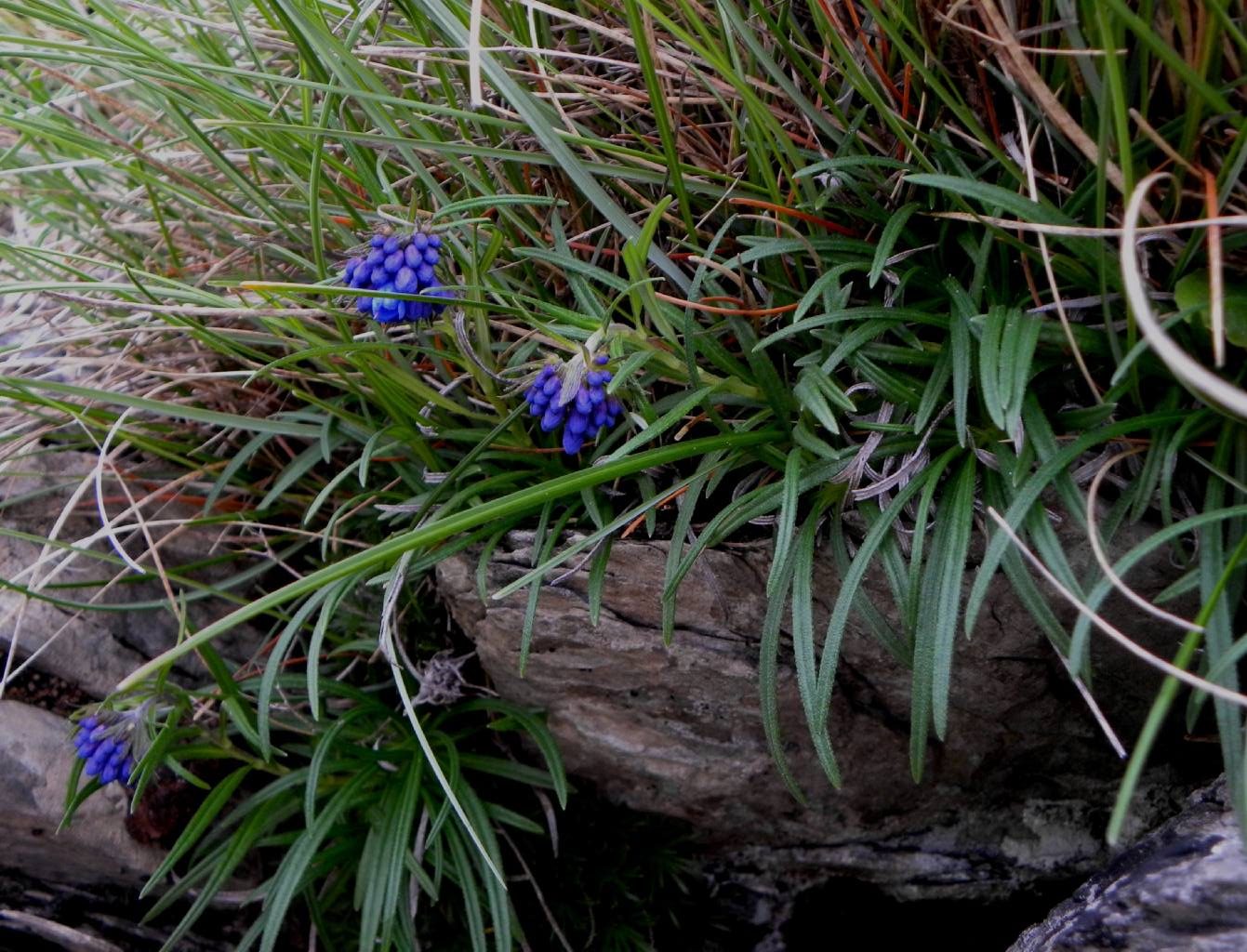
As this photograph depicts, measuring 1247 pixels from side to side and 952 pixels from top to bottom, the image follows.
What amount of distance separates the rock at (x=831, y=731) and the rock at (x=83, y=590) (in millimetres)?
580

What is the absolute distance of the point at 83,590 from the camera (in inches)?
70.3

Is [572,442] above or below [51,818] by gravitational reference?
above

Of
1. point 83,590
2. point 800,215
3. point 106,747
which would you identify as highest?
point 800,215

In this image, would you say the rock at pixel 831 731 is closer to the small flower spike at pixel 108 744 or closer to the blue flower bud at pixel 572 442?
the blue flower bud at pixel 572 442

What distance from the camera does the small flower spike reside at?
1434 mm

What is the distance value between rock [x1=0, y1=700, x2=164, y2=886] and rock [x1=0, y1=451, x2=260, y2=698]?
104 millimetres

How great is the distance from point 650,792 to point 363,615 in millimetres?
570

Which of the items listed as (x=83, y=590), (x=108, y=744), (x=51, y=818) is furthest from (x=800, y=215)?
(x=51, y=818)

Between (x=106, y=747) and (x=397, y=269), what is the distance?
84 cm

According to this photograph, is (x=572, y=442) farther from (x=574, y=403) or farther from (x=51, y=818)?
(x=51, y=818)

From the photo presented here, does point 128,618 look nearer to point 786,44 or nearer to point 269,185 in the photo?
point 269,185

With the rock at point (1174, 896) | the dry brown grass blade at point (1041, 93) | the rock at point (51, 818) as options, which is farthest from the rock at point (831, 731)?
the rock at point (51, 818)

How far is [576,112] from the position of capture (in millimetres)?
1412

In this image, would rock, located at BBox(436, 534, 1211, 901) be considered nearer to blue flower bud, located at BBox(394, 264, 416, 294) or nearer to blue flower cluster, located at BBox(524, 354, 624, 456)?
blue flower cluster, located at BBox(524, 354, 624, 456)
